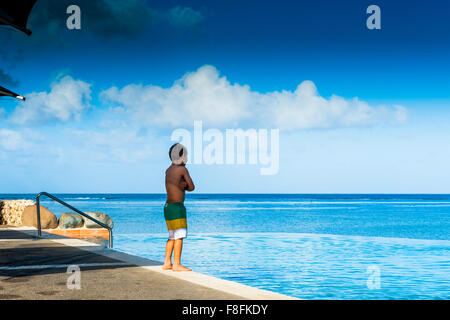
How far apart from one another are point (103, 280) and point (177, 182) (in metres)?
1.56

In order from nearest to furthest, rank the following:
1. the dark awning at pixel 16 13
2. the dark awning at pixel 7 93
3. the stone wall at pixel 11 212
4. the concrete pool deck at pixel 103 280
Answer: the concrete pool deck at pixel 103 280, the dark awning at pixel 7 93, the dark awning at pixel 16 13, the stone wall at pixel 11 212

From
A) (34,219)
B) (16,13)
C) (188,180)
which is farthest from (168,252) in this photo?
(34,219)

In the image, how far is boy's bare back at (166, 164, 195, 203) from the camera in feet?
23.9

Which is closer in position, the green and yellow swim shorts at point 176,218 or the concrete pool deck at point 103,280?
the concrete pool deck at point 103,280

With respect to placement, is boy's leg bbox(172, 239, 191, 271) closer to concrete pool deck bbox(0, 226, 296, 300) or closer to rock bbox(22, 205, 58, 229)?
concrete pool deck bbox(0, 226, 296, 300)

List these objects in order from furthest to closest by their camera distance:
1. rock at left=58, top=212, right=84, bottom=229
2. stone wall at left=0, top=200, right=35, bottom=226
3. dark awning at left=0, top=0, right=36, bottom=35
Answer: rock at left=58, top=212, right=84, bottom=229 → stone wall at left=0, top=200, right=35, bottom=226 → dark awning at left=0, top=0, right=36, bottom=35

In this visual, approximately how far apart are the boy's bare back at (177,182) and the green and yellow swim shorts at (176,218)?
0.08 meters

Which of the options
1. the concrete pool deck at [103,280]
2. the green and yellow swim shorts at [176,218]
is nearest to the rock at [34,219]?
the concrete pool deck at [103,280]

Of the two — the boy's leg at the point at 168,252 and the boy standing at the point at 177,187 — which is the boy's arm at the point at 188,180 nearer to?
the boy standing at the point at 177,187

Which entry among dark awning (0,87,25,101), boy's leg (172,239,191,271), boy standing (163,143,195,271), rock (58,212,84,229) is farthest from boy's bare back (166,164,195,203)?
rock (58,212,84,229)

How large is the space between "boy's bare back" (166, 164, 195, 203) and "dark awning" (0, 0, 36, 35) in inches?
115

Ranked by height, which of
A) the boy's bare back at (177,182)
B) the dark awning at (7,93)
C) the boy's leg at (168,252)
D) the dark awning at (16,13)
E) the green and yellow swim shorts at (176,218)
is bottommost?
the boy's leg at (168,252)

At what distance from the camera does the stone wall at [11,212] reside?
60.6 ft
